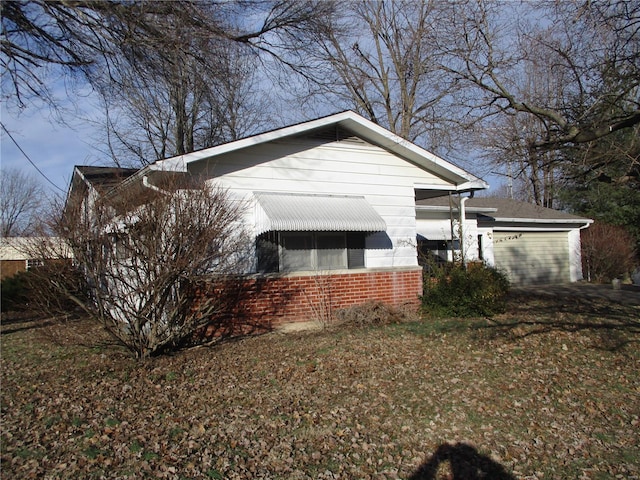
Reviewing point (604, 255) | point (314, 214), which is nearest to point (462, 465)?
point (314, 214)

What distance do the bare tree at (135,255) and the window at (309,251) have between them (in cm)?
249

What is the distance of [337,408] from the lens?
5754 mm

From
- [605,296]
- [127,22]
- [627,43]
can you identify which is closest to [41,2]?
[127,22]

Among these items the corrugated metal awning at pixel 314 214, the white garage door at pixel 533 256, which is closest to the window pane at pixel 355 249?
the corrugated metal awning at pixel 314 214

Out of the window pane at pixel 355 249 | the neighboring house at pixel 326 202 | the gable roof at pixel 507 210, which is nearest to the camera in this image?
the neighboring house at pixel 326 202

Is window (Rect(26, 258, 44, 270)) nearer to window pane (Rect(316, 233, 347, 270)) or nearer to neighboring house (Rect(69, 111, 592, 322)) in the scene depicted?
neighboring house (Rect(69, 111, 592, 322))

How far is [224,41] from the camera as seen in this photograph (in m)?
10.8

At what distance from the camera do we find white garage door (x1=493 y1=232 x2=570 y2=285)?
18.6m

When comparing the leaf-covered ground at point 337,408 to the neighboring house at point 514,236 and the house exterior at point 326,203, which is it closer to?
the house exterior at point 326,203

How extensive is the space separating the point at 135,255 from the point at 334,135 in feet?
18.2

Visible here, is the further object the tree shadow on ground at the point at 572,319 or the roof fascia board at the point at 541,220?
the roof fascia board at the point at 541,220

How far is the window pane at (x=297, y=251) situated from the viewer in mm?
10133

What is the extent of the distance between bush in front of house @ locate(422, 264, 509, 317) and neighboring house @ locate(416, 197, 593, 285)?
188 inches

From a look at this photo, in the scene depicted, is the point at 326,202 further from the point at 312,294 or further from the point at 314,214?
the point at 312,294
